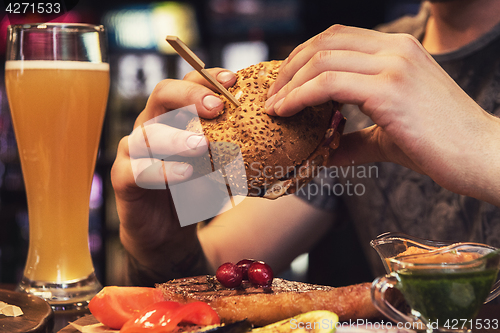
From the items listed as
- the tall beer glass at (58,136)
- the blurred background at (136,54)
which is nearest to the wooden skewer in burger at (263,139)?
the tall beer glass at (58,136)

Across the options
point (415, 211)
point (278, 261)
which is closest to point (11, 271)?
point (278, 261)

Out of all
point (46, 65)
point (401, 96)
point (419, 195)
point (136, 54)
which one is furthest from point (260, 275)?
point (136, 54)

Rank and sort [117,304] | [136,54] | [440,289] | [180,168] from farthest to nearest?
1. [136,54]
2. [180,168]
3. [117,304]
4. [440,289]

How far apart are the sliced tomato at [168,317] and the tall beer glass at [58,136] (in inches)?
10.9

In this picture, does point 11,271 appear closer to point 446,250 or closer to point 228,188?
point 228,188

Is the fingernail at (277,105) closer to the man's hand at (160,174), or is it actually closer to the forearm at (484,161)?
the man's hand at (160,174)

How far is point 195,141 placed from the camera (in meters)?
0.88

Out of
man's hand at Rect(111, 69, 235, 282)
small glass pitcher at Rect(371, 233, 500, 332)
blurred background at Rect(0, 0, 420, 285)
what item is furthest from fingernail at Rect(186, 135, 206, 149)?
blurred background at Rect(0, 0, 420, 285)

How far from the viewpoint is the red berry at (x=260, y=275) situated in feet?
3.07

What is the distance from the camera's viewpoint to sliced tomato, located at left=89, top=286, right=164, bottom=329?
806 millimetres

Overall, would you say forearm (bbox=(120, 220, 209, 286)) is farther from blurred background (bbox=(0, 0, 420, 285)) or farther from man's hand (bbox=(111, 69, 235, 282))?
blurred background (bbox=(0, 0, 420, 285))

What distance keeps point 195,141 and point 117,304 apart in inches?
13.5

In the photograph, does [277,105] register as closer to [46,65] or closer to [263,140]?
[263,140]

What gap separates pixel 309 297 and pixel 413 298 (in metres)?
0.22
